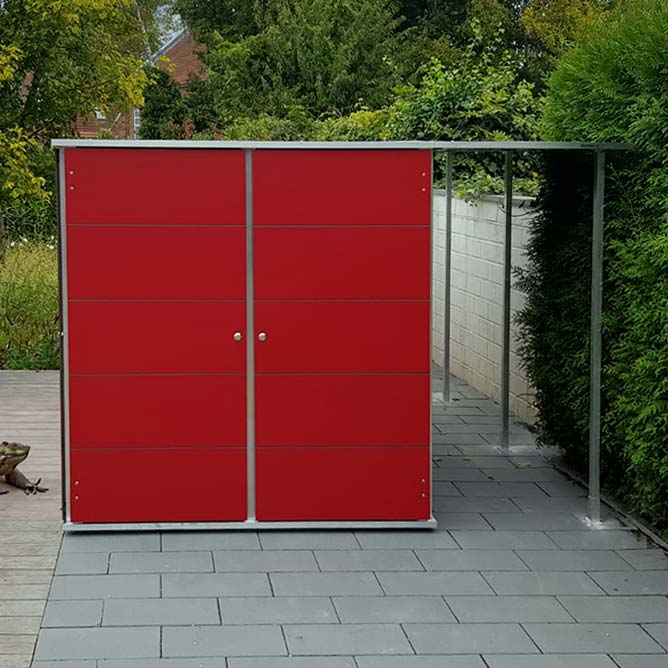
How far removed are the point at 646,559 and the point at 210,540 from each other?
2.22 m

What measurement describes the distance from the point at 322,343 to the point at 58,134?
648 inches

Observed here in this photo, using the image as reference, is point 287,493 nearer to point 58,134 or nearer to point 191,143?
point 191,143

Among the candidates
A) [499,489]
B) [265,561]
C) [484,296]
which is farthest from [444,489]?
[484,296]

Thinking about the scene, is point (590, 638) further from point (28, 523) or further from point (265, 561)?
point (28, 523)

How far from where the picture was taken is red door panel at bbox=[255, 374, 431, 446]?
6.81m

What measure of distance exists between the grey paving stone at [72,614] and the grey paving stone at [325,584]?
0.82 metres

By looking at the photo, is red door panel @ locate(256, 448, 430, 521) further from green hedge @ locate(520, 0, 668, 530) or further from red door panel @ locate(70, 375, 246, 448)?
green hedge @ locate(520, 0, 668, 530)

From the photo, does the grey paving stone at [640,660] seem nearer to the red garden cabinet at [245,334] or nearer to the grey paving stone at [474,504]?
the red garden cabinet at [245,334]

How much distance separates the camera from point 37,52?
A: 20.2 m

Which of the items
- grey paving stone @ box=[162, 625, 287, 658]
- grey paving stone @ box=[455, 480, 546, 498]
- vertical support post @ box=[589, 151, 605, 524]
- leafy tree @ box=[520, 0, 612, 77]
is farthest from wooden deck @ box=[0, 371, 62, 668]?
leafy tree @ box=[520, 0, 612, 77]

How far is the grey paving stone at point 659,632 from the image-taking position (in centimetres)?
525

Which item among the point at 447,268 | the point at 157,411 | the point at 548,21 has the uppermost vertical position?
the point at 548,21

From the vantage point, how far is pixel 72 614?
5.50m

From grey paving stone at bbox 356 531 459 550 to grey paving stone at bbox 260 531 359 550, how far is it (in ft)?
0.23
